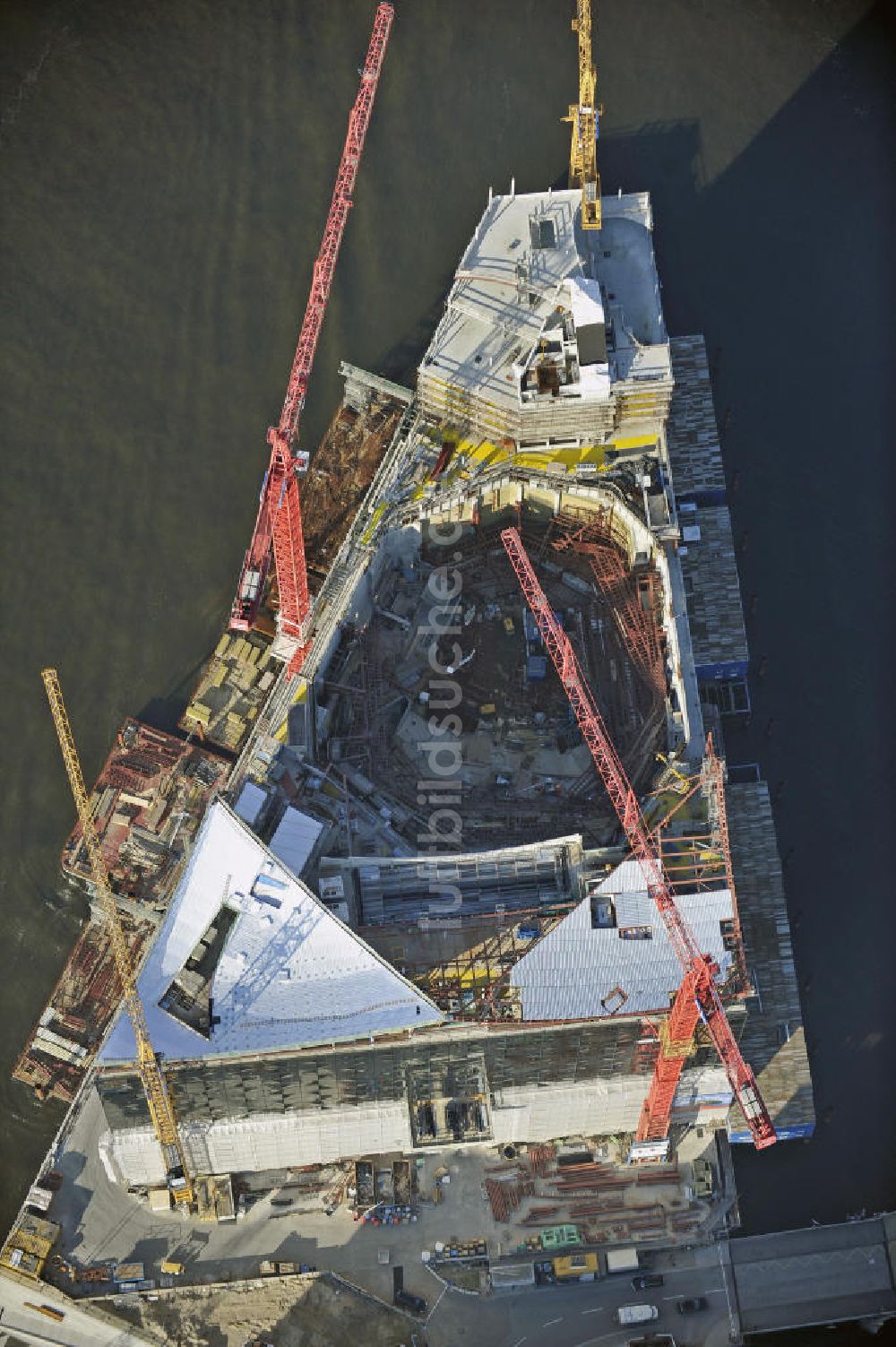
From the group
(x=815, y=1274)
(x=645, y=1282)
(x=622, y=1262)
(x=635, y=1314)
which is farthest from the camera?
(x=622, y=1262)

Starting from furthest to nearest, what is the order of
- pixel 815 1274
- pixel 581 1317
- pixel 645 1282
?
pixel 815 1274 < pixel 645 1282 < pixel 581 1317

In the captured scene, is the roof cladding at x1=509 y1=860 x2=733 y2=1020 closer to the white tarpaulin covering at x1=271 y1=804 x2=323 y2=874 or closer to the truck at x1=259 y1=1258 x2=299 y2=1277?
the white tarpaulin covering at x1=271 y1=804 x2=323 y2=874

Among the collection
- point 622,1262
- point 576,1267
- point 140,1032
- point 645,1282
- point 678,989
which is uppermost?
point 678,989

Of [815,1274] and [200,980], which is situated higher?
[200,980]

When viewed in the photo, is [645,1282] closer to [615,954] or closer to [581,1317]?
[581,1317]

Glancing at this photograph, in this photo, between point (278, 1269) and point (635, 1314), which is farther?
point (278, 1269)

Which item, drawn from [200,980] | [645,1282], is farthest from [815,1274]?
[200,980]

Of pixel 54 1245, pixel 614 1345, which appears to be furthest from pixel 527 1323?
pixel 54 1245

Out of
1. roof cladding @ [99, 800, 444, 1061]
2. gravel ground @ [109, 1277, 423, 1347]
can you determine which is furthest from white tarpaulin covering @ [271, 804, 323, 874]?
gravel ground @ [109, 1277, 423, 1347]
